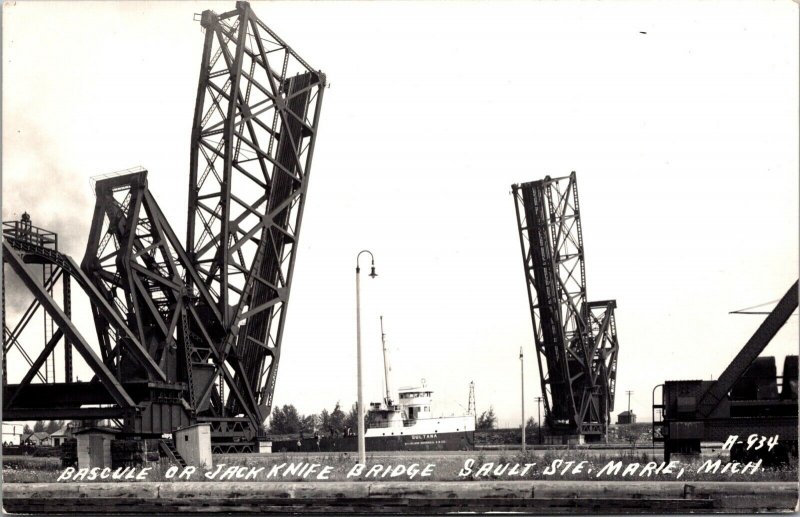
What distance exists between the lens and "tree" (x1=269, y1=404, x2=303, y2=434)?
58.9m

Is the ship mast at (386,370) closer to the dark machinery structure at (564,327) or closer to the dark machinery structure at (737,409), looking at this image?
the dark machinery structure at (564,327)

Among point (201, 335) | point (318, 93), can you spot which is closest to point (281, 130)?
point (318, 93)

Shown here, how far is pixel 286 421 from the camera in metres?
61.9

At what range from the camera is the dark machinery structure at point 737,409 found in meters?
17.1

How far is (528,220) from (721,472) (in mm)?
25845

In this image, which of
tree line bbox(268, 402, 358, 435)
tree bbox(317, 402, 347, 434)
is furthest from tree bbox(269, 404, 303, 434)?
tree bbox(317, 402, 347, 434)

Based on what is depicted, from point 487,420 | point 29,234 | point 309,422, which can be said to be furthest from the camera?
point 487,420

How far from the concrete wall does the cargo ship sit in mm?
21524

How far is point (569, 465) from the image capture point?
51.0 ft

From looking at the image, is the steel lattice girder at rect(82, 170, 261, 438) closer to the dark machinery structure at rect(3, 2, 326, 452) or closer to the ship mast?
the dark machinery structure at rect(3, 2, 326, 452)

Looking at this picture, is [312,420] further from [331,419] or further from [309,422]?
[331,419]

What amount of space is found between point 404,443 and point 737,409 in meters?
28.1

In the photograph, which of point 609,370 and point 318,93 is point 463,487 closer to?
point 318,93

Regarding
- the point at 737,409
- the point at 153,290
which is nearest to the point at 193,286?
the point at 153,290
